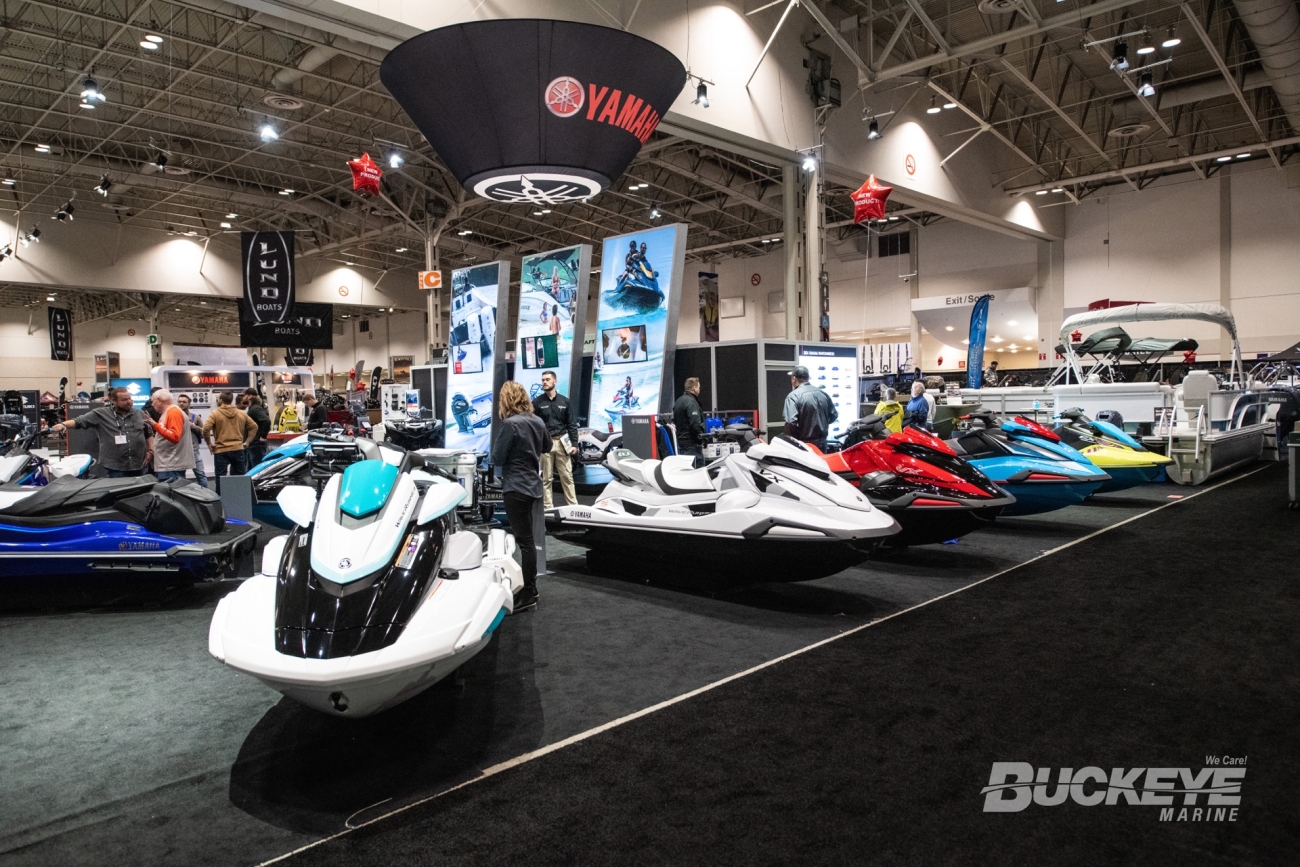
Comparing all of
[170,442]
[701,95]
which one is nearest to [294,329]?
[170,442]

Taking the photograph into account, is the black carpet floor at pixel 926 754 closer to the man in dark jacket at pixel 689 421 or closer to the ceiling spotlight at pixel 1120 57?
the man in dark jacket at pixel 689 421

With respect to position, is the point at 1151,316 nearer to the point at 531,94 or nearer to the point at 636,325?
the point at 636,325

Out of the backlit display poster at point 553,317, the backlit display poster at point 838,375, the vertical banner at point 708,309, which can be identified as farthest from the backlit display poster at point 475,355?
the vertical banner at point 708,309

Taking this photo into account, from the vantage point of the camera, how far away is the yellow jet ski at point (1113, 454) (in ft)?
24.8

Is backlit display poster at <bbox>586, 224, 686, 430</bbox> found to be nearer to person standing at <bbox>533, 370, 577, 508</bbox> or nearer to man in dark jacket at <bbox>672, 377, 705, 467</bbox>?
man in dark jacket at <bbox>672, 377, 705, 467</bbox>

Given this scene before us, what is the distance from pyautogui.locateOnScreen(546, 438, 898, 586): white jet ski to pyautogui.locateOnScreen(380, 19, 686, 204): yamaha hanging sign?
10.8 ft

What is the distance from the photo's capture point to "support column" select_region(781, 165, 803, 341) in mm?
13852

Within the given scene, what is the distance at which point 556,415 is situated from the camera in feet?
27.7

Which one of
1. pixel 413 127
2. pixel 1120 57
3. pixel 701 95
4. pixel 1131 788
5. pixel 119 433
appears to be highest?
pixel 413 127

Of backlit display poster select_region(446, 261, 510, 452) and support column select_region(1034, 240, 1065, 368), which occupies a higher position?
support column select_region(1034, 240, 1065, 368)

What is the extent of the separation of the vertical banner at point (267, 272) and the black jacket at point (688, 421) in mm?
9950

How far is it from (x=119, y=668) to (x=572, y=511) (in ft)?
9.11

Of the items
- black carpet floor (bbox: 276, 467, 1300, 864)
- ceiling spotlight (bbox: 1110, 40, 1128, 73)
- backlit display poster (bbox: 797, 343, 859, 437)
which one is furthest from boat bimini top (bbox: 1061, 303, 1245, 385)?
black carpet floor (bbox: 276, 467, 1300, 864)

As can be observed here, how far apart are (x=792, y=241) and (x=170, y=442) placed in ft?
33.6
